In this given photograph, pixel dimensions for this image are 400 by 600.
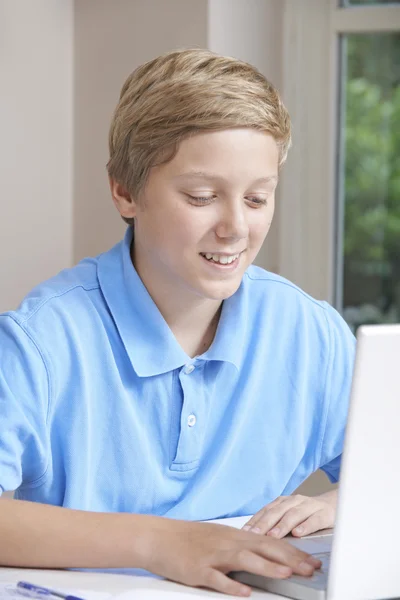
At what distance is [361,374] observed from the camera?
33.4 inches

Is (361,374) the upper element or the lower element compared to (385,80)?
lower

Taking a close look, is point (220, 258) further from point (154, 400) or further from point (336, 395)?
point (336, 395)

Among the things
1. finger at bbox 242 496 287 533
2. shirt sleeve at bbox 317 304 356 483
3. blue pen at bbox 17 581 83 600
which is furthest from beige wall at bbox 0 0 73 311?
blue pen at bbox 17 581 83 600

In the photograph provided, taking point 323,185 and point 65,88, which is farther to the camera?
point 323,185

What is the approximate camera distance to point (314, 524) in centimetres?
117

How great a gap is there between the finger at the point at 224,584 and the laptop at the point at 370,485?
0.21 ft

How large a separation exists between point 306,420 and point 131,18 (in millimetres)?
1416

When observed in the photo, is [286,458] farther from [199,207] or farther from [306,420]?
[199,207]

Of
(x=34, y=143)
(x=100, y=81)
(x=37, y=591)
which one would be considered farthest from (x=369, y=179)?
(x=37, y=591)

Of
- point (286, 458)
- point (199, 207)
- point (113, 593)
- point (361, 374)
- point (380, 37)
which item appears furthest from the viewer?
point (380, 37)

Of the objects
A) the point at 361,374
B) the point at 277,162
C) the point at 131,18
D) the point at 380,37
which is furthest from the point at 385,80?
the point at 361,374

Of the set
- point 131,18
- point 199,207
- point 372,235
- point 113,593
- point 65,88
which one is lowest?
point 113,593

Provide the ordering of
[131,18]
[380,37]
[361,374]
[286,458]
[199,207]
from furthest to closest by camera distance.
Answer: [380,37] → [131,18] → [286,458] → [199,207] → [361,374]

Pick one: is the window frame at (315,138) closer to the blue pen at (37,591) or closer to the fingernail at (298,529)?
the fingernail at (298,529)
